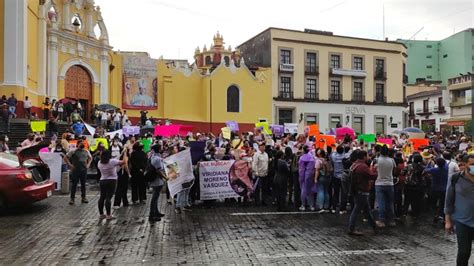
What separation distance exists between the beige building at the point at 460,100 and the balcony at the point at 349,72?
13.3 meters

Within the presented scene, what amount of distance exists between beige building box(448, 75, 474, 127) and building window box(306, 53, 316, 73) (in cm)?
1931

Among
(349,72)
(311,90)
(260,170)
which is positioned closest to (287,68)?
(311,90)

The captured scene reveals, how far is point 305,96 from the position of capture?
46625 mm

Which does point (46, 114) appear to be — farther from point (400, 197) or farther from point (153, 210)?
point (400, 197)

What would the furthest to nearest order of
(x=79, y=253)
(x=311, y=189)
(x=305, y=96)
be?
(x=305, y=96), (x=311, y=189), (x=79, y=253)

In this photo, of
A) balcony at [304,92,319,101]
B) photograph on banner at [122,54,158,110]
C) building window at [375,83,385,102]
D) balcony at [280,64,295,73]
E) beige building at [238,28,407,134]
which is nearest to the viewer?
photograph on banner at [122,54,158,110]

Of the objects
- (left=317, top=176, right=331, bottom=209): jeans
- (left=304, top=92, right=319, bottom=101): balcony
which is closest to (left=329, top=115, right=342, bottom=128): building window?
(left=304, top=92, right=319, bottom=101): balcony

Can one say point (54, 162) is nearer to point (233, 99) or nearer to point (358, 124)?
point (233, 99)

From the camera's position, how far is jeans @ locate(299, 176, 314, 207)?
38.3 ft

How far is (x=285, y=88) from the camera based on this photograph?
45.7 meters

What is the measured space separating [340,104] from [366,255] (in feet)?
138

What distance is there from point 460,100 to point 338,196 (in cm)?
4950

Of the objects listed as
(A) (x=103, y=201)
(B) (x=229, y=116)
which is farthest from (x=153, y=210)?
(B) (x=229, y=116)

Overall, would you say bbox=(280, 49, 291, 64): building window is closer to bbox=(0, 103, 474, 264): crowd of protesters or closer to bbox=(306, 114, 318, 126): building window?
bbox=(306, 114, 318, 126): building window
